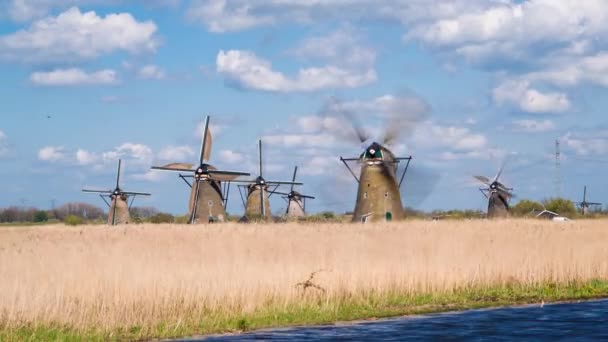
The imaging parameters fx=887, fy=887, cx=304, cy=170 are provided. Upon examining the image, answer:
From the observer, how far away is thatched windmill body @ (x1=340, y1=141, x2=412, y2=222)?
4716 cm

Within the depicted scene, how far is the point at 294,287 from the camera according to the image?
1672 centimetres

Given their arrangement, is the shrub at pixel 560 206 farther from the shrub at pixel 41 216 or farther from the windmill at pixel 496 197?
the shrub at pixel 41 216

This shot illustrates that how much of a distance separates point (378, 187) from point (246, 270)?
3082 cm

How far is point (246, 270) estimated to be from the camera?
679 inches

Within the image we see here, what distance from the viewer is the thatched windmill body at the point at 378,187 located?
155 ft

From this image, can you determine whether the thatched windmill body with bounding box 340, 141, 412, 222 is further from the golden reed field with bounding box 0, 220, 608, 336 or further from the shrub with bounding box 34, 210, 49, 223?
the shrub with bounding box 34, 210, 49, 223

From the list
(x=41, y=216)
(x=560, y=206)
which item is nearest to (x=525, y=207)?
(x=560, y=206)

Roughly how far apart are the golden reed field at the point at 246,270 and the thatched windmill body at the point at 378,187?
2178 centimetres

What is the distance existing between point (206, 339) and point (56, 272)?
14.2ft

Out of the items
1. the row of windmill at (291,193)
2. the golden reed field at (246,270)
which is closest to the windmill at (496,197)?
the row of windmill at (291,193)

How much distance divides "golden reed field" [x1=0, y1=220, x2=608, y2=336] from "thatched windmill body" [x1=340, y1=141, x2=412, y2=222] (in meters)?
21.8

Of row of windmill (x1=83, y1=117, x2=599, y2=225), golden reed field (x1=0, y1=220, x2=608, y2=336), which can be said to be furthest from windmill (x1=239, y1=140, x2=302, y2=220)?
golden reed field (x1=0, y1=220, x2=608, y2=336)

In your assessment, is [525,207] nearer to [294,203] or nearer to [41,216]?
[294,203]

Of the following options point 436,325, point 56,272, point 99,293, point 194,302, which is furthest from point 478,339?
point 56,272
